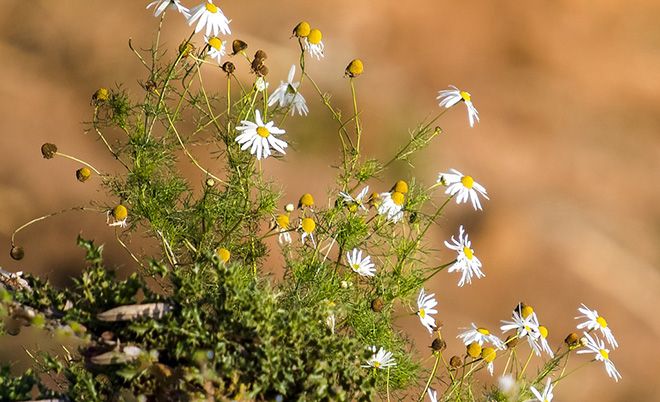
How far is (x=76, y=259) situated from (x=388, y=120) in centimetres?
76

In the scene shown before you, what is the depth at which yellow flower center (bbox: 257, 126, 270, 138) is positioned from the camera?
3.23ft

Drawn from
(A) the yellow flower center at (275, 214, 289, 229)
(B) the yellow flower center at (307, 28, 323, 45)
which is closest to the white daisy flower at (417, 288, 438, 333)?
(A) the yellow flower center at (275, 214, 289, 229)

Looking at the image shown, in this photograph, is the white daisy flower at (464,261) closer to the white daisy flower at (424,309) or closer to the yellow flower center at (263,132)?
the white daisy flower at (424,309)

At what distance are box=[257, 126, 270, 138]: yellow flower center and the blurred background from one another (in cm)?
114

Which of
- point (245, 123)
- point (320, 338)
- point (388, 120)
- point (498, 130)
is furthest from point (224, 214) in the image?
point (498, 130)

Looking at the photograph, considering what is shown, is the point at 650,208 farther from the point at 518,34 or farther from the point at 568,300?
the point at 518,34

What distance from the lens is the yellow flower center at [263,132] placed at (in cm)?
99

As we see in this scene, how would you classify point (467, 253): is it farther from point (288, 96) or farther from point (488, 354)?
point (288, 96)

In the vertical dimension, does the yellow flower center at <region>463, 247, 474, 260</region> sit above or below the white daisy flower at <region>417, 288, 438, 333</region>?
above

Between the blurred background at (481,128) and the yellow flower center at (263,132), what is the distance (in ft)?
3.73

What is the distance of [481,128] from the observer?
7.49 feet

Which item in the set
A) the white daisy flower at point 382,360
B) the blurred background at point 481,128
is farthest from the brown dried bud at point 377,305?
the blurred background at point 481,128

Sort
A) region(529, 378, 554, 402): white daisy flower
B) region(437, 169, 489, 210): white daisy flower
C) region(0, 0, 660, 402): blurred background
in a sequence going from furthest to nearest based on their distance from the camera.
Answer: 1. region(0, 0, 660, 402): blurred background
2. region(437, 169, 489, 210): white daisy flower
3. region(529, 378, 554, 402): white daisy flower

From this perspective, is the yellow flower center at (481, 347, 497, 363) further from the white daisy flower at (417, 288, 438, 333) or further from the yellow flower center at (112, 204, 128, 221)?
the yellow flower center at (112, 204, 128, 221)
